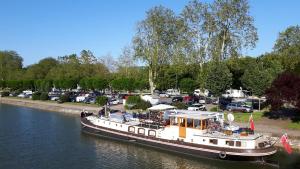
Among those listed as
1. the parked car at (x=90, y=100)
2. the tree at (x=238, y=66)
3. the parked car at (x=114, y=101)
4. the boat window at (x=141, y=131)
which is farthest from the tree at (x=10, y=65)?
the boat window at (x=141, y=131)

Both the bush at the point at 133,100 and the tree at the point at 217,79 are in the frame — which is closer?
the tree at the point at 217,79

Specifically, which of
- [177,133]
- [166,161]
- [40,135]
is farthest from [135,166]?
[40,135]

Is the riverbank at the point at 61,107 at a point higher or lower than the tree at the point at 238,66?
lower

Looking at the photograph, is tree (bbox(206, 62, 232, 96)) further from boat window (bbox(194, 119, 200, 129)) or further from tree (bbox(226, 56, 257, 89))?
boat window (bbox(194, 119, 200, 129))

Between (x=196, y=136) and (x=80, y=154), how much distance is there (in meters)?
11.5

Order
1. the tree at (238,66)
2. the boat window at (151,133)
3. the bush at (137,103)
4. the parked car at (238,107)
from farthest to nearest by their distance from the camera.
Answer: the tree at (238,66)
the bush at (137,103)
the parked car at (238,107)
the boat window at (151,133)

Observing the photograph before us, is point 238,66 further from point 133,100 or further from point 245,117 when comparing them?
point 245,117

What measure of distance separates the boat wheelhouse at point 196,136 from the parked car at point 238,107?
15.8 m

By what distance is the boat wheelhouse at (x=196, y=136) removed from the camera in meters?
34.7

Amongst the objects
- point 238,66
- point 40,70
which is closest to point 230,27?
point 238,66

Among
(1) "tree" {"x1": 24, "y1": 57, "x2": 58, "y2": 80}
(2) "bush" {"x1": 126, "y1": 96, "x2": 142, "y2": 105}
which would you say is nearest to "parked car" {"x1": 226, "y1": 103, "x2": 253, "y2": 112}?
(2) "bush" {"x1": 126, "y1": 96, "x2": 142, "y2": 105}

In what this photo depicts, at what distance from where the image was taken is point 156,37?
252ft

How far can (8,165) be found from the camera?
34.3 m

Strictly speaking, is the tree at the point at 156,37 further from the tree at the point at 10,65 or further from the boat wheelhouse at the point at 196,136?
the tree at the point at 10,65
